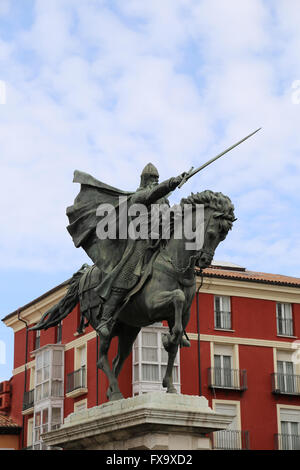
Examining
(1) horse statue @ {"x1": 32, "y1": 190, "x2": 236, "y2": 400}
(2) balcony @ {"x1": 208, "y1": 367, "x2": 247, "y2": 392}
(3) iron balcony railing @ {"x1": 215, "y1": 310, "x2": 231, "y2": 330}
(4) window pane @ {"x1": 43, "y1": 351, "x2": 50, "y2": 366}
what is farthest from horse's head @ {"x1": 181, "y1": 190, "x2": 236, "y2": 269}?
(4) window pane @ {"x1": 43, "y1": 351, "x2": 50, "y2": 366}

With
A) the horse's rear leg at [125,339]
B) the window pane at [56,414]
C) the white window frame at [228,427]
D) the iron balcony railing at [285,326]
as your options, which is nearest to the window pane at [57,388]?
the window pane at [56,414]

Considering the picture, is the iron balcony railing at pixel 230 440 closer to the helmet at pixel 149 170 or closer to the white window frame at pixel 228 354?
the white window frame at pixel 228 354

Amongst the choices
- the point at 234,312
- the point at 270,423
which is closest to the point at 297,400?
the point at 270,423

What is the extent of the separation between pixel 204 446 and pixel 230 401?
3368cm

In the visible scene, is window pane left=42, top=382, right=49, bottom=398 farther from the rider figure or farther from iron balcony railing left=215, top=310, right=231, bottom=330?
the rider figure

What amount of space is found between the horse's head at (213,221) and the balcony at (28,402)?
41.6 meters

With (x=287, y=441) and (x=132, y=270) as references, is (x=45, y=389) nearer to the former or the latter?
(x=287, y=441)

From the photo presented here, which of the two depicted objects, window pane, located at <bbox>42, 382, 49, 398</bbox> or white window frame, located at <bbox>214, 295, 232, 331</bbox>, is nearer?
white window frame, located at <bbox>214, 295, 232, 331</bbox>

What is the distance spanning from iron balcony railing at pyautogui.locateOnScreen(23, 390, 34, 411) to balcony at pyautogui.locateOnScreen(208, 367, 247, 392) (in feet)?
42.3

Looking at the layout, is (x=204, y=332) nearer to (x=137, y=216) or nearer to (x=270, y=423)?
(x=270, y=423)

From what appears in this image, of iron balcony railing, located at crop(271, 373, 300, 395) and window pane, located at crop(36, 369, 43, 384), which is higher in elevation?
window pane, located at crop(36, 369, 43, 384)

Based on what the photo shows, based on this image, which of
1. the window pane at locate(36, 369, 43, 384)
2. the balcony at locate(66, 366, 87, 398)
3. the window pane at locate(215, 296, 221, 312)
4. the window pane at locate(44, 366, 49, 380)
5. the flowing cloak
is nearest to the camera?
the flowing cloak

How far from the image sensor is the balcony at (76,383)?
46.7 metres

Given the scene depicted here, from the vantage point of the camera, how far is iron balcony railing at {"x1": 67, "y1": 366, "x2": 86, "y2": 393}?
154 feet
